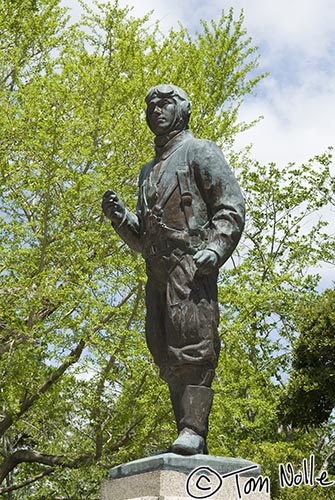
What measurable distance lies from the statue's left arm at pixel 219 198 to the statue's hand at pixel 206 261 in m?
0.07

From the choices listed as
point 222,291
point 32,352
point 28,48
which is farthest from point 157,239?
point 28,48

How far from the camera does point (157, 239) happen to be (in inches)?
165

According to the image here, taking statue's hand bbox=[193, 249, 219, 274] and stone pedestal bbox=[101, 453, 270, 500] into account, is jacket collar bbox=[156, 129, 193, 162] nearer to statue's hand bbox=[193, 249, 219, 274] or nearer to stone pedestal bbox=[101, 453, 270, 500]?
statue's hand bbox=[193, 249, 219, 274]

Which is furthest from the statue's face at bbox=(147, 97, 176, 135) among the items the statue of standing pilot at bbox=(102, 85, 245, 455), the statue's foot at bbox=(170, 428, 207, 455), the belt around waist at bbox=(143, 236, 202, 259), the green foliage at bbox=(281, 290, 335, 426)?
the green foliage at bbox=(281, 290, 335, 426)

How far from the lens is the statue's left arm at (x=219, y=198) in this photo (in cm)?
404

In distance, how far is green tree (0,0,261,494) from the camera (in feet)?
36.2

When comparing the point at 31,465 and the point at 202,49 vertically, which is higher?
the point at 202,49

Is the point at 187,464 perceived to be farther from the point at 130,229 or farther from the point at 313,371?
the point at 313,371

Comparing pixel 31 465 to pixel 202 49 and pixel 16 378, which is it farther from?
pixel 202 49

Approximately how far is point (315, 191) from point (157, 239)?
1738cm

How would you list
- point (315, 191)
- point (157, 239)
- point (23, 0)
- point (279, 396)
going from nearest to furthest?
point (157, 239) → point (23, 0) → point (279, 396) → point (315, 191)

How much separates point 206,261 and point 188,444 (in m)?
0.96

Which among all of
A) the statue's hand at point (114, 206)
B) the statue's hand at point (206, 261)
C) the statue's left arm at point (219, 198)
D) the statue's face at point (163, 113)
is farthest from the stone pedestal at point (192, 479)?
the statue's face at point (163, 113)

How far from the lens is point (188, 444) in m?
3.70
